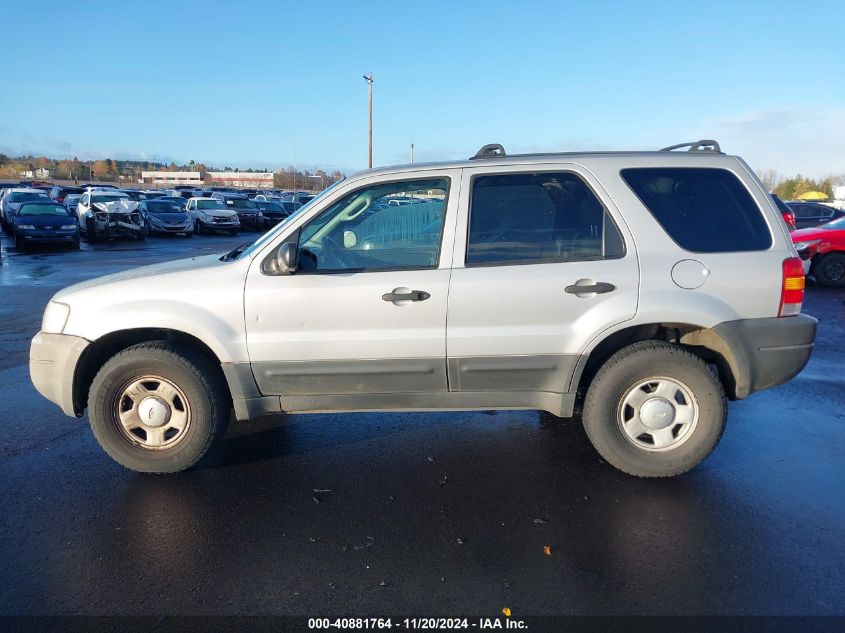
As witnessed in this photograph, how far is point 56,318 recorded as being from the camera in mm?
3729

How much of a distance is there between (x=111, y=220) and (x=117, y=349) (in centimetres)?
2043

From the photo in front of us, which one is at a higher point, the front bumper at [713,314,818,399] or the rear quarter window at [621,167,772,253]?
the rear quarter window at [621,167,772,253]

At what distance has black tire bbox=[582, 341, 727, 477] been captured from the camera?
11.8 feet

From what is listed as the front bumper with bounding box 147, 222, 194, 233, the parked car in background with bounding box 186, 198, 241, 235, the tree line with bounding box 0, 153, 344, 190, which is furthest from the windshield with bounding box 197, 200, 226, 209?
the tree line with bounding box 0, 153, 344, 190

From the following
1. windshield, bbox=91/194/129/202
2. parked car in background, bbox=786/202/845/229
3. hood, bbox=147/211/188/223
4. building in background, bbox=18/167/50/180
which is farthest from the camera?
building in background, bbox=18/167/50/180

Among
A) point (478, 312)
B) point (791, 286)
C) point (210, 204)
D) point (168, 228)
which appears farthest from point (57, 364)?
point (210, 204)

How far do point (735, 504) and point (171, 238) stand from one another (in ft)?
83.1

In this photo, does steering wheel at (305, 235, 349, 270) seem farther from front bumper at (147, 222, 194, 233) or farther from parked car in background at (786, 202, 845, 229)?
front bumper at (147, 222, 194, 233)

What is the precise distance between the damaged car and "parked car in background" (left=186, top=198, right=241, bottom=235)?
3735 millimetres

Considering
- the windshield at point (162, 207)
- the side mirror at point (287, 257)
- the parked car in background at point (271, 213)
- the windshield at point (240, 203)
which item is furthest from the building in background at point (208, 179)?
the side mirror at point (287, 257)

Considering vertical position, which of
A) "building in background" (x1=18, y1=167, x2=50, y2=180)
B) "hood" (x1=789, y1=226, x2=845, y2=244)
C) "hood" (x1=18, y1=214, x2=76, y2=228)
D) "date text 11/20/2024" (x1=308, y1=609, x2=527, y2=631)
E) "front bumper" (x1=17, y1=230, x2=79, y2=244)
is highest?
"building in background" (x1=18, y1=167, x2=50, y2=180)

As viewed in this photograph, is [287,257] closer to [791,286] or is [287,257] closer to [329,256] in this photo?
[329,256]

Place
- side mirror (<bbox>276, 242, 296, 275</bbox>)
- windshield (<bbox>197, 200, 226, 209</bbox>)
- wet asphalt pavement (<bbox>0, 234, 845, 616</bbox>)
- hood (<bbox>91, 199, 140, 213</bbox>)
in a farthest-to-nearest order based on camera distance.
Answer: windshield (<bbox>197, 200, 226, 209</bbox>)
hood (<bbox>91, 199, 140, 213</bbox>)
side mirror (<bbox>276, 242, 296, 275</bbox>)
wet asphalt pavement (<bbox>0, 234, 845, 616</bbox>)

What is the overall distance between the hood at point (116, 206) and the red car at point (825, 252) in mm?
21189
